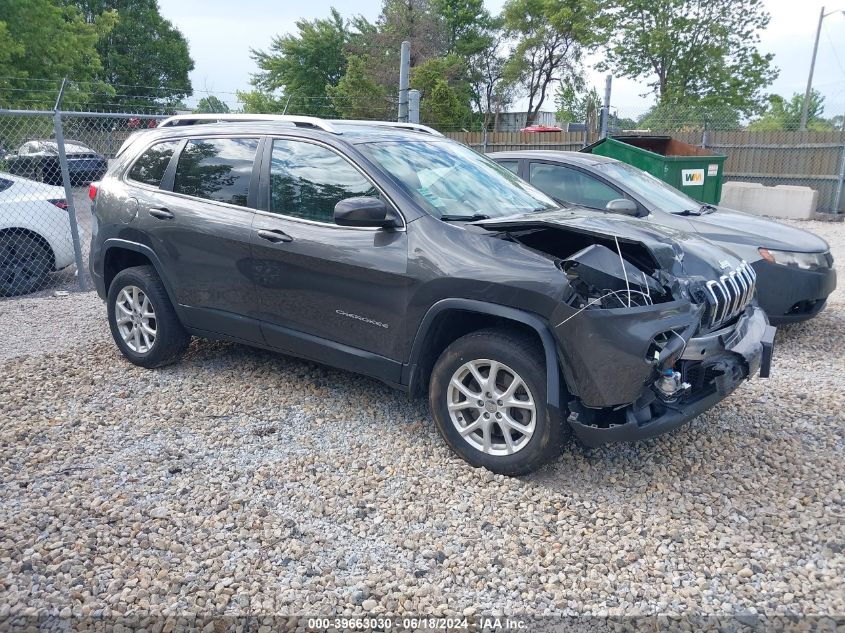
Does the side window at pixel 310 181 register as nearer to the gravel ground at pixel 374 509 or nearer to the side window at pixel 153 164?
the side window at pixel 153 164

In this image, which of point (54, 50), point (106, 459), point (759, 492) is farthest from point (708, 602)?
point (54, 50)

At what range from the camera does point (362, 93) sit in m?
35.5

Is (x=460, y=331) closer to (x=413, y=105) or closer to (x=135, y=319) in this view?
(x=135, y=319)

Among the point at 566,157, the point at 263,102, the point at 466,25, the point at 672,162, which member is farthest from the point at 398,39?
the point at 566,157

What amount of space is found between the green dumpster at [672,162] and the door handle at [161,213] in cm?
626

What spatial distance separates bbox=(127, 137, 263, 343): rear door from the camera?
14.5 ft

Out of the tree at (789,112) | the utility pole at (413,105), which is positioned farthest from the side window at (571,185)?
the tree at (789,112)

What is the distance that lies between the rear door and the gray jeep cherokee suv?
0.01 meters

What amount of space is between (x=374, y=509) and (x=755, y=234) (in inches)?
172

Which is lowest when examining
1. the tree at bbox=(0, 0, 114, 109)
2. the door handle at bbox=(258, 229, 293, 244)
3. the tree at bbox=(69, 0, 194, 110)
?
the door handle at bbox=(258, 229, 293, 244)

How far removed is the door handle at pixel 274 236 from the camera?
164 inches

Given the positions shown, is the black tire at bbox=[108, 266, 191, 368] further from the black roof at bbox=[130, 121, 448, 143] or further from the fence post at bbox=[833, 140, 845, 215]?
the fence post at bbox=[833, 140, 845, 215]

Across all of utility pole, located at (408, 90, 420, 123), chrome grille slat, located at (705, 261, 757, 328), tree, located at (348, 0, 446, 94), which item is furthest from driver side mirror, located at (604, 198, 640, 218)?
tree, located at (348, 0, 446, 94)

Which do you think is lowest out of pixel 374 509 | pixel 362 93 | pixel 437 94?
pixel 374 509
